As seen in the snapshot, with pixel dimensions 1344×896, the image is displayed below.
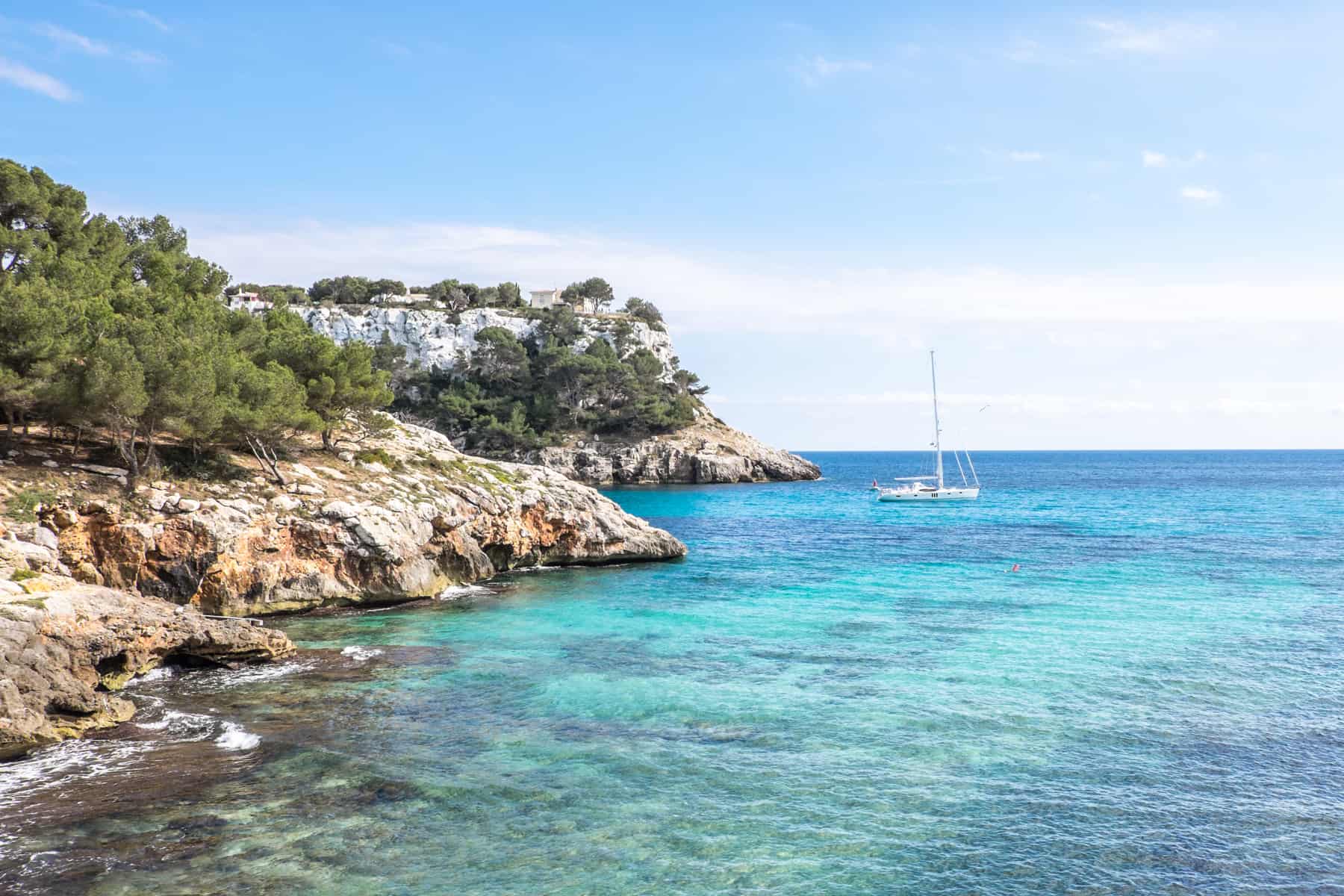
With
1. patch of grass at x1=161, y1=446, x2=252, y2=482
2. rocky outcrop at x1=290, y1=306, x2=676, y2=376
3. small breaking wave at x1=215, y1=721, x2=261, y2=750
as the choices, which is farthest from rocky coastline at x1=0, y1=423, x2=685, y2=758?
rocky outcrop at x1=290, y1=306, x2=676, y2=376

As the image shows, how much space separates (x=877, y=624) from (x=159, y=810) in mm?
21080

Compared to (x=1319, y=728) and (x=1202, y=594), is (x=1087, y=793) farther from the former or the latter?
(x=1202, y=594)

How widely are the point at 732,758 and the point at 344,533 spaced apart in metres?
18.2

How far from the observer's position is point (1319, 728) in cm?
1680

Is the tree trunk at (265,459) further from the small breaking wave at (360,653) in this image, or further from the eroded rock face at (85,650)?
the small breaking wave at (360,653)

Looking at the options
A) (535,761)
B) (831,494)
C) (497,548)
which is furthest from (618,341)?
(535,761)

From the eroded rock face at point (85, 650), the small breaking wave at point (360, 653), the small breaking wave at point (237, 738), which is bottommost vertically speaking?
the small breaking wave at point (237, 738)

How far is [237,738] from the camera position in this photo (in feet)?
51.4

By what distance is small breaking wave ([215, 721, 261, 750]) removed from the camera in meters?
15.3

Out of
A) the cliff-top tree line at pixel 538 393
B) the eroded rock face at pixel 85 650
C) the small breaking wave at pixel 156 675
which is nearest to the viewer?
the eroded rock face at pixel 85 650

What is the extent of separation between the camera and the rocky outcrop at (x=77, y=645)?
609 inches

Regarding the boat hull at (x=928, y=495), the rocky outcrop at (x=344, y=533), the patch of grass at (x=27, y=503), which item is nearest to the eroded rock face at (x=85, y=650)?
the patch of grass at (x=27, y=503)

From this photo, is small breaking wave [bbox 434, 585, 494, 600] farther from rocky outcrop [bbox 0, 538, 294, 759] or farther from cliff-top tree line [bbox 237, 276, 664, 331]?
cliff-top tree line [bbox 237, 276, 664, 331]

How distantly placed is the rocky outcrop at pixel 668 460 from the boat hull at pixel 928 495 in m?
25.6
